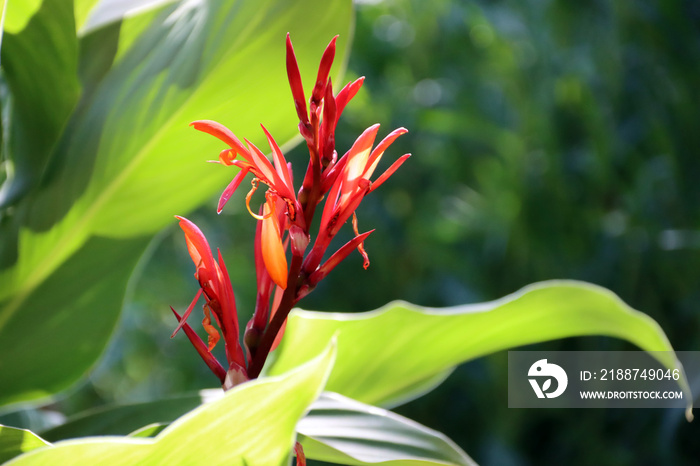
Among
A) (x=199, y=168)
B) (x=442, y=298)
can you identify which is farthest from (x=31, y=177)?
(x=442, y=298)

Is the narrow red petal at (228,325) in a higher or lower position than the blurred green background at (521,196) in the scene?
higher

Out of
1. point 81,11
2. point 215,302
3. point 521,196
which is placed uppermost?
point 81,11

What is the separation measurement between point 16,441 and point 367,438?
0.41 ft

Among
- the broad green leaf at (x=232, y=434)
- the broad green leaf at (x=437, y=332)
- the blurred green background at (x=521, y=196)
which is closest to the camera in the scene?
the broad green leaf at (x=232, y=434)

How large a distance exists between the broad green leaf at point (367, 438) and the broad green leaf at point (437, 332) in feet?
0.18

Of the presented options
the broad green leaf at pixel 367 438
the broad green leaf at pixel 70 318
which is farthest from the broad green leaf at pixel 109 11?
the broad green leaf at pixel 367 438

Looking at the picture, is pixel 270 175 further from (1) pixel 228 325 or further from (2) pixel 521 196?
(2) pixel 521 196

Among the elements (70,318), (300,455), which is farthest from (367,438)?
(70,318)

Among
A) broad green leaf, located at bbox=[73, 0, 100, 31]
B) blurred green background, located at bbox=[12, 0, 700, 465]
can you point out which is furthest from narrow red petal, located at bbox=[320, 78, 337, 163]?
blurred green background, located at bbox=[12, 0, 700, 465]

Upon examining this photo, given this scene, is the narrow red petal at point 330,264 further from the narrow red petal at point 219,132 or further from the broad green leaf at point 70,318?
the broad green leaf at point 70,318

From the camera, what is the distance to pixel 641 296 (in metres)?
0.84

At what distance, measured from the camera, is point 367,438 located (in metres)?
0.24

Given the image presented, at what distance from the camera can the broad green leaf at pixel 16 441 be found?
7.7 inches

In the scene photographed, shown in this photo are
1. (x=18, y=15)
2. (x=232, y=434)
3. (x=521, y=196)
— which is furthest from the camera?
(x=521, y=196)
